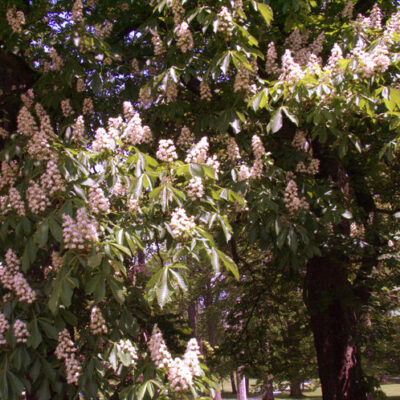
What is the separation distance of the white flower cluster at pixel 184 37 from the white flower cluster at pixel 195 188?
1312 mm

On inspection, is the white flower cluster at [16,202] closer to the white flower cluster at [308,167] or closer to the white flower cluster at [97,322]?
the white flower cluster at [97,322]

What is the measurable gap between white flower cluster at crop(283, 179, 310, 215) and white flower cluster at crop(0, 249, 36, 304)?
2.07 m

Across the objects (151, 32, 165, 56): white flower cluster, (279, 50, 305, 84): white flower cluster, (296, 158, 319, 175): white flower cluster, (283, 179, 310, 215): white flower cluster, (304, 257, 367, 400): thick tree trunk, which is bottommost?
(304, 257, 367, 400): thick tree trunk

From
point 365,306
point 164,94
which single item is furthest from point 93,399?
point 365,306

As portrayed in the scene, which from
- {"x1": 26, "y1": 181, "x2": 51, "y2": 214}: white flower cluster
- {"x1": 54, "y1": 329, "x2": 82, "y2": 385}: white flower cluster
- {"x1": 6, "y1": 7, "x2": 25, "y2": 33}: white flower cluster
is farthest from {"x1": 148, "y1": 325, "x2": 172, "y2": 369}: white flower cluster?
{"x1": 6, "y1": 7, "x2": 25, "y2": 33}: white flower cluster

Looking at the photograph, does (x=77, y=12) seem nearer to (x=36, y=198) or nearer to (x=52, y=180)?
(x=52, y=180)

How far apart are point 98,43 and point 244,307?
5.26 m

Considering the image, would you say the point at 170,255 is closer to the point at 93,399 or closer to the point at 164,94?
the point at 93,399

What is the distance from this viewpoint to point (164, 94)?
402 centimetres

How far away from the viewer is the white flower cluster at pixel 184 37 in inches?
141

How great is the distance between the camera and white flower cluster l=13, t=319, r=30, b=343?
9.40ft

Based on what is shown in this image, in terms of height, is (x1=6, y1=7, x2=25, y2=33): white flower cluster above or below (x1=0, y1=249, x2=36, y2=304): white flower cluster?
above

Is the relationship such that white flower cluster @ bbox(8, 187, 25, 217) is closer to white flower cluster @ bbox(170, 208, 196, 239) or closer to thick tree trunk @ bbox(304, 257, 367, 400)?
white flower cluster @ bbox(170, 208, 196, 239)

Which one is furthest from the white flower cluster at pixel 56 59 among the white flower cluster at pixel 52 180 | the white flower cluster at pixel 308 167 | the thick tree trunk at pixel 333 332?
the thick tree trunk at pixel 333 332
